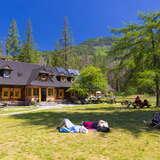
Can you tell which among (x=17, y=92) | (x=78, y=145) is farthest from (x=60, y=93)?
(x=78, y=145)

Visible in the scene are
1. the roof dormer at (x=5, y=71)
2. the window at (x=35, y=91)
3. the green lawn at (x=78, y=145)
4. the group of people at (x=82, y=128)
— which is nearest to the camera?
the green lawn at (x=78, y=145)

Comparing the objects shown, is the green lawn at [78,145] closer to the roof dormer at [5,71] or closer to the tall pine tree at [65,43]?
the roof dormer at [5,71]

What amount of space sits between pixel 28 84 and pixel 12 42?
3215 centimetres

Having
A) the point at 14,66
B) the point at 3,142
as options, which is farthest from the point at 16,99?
the point at 3,142

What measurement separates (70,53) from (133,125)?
51.7m

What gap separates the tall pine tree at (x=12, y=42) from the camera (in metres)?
66.9

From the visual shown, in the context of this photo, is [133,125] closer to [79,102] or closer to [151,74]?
[151,74]

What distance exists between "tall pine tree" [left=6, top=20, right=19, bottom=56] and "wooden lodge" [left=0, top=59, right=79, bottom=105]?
25271 mm

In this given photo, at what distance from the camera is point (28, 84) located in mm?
37938

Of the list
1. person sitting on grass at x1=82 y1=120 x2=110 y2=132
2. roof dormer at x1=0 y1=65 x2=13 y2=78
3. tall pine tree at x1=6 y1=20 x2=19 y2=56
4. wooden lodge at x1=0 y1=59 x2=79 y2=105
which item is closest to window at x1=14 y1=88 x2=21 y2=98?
wooden lodge at x1=0 y1=59 x2=79 y2=105

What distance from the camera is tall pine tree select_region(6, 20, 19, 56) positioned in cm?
6694

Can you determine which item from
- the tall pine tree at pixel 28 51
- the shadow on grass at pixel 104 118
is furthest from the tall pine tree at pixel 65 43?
the shadow on grass at pixel 104 118

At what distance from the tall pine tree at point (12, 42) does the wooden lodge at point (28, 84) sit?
995 inches

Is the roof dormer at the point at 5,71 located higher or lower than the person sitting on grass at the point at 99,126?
higher
